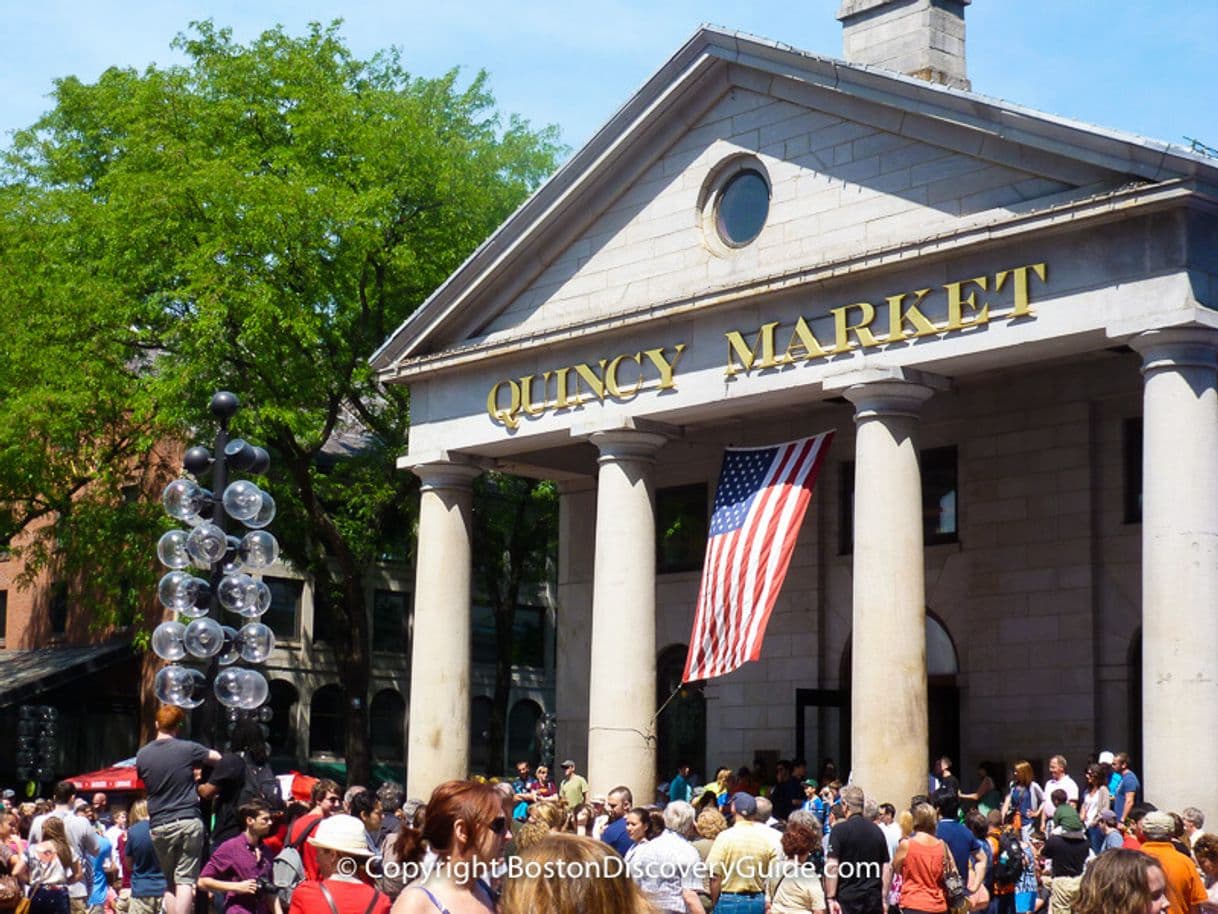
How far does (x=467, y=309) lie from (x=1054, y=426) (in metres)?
9.97

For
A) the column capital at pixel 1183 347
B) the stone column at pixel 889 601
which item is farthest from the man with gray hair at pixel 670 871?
the column capital at pixel 1183 347

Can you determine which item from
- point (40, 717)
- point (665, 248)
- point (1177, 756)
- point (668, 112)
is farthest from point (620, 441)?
point (40, 717)

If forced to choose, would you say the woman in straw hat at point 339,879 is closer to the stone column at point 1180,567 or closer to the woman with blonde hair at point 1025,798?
the stone column at point 1180,567

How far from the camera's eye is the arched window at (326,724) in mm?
55469

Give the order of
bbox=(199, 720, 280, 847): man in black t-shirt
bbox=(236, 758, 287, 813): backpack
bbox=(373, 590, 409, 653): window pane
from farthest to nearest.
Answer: bbox=(373, 590, 409, 653): window pane, bbox=(199, 720, 280, 847): man in black t-shirt, bbox=(236, 758, 287, 813): backpack

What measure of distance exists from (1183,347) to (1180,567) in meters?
2.66

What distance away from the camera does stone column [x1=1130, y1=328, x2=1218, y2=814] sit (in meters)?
21.8

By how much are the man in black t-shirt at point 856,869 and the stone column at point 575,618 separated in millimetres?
18311

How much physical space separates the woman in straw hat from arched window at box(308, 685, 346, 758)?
45.6 m

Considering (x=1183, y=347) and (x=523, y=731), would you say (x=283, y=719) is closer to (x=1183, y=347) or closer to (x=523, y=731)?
(x=523, y=731)

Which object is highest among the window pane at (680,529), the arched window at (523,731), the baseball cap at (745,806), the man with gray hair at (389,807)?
the window pane at (680,529)

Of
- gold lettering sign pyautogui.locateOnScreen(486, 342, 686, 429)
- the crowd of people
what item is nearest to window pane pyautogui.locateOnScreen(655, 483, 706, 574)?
gold lettering sign pyautogui.locateOnScreen(486, 342, 686, 429)

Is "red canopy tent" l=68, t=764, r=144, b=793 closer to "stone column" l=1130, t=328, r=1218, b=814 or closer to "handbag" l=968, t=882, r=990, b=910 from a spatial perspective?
"stone column" l=1130, t=328, r=1218, b=814

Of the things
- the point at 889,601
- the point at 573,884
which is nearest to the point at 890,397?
the point at 889,601
